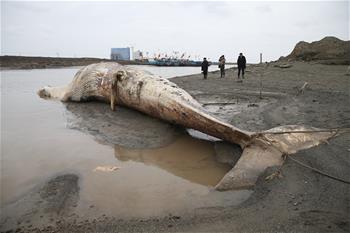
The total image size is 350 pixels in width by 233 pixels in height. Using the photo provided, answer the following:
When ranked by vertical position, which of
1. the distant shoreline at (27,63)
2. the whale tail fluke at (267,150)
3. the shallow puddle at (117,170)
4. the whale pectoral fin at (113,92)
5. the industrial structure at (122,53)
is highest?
the industrial structure at (122,53)

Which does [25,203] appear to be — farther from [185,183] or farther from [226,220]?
[226,220]

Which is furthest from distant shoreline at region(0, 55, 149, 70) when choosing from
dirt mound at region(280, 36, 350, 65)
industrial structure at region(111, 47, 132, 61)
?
dirt mound at region(280, 36, 350, 65)

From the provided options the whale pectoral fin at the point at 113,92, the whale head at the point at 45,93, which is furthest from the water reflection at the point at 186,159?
the whale head at the point at 45,93

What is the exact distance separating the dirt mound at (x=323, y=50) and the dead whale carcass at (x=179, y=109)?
64.8ft

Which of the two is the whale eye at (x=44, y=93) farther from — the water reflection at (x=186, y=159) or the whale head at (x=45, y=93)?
the water reflection at (x=186, y=159)

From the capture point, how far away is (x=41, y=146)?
594 centimetres

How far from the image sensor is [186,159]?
5.23 metres

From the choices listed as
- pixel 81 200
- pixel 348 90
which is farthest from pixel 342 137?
pixel 348 90

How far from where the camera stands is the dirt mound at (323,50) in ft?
85.9

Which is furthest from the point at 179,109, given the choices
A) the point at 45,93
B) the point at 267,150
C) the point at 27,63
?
the point at 27,63

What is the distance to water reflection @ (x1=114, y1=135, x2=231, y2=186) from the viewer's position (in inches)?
180

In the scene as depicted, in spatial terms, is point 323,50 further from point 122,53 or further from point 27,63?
point 122,53

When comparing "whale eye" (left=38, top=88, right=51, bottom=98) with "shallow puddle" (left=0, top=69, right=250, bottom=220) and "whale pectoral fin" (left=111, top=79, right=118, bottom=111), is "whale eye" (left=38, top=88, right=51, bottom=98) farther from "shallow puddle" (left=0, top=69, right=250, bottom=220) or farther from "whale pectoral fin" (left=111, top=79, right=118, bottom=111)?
"shallow puddle" (left=0, top=69, right=250, bottom=220)

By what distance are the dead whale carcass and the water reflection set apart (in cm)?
41
